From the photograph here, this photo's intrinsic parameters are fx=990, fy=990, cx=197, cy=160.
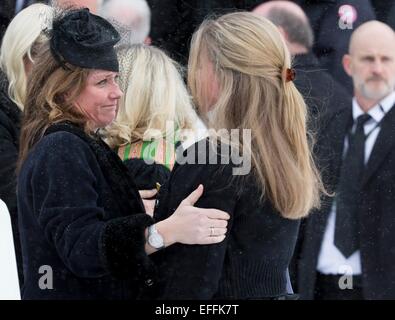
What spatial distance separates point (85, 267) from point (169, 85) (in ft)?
3.44

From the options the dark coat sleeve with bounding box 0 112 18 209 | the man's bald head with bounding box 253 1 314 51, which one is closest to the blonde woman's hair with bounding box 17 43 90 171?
the dark coat sleeve with bounding box 0 112 18 209

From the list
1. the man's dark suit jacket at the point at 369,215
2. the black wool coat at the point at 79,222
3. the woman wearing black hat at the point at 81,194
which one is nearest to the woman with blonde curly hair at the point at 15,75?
the woman wearing black hat at the point at 81,194

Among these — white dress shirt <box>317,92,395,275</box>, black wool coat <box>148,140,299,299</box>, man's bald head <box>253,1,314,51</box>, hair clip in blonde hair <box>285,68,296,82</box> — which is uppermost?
hair clip in blonde hair <box>285,68,296,82</box>

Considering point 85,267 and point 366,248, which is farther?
point 366,248

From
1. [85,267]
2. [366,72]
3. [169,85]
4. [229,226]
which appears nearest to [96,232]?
[85,267]

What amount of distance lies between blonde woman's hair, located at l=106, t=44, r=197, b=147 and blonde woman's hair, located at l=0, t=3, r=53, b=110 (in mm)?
461

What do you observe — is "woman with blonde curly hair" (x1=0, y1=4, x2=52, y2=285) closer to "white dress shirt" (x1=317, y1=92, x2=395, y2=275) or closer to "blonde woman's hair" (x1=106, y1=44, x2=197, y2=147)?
"blonde woman's hair" (x1=106, y1=44, x2=197, y2=147)

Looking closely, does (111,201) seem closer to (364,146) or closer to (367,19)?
(364,146)

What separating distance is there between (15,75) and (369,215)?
1.52 meters

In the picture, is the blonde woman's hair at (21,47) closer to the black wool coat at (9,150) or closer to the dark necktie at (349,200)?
the black wool coat at (9,150)

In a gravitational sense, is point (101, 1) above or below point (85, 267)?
above

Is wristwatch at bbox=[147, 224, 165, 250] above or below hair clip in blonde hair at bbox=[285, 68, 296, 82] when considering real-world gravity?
below

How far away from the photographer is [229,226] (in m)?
2.56

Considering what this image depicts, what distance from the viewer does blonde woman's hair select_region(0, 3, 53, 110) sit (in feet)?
12.3
